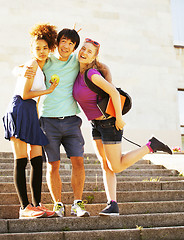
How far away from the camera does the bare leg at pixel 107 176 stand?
398 centimetres

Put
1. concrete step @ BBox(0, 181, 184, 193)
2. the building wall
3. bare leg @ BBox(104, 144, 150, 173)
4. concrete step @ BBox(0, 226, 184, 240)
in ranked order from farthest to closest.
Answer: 1. the building wall
2. concrete step @ BBox(0, 181, 184, 193)
3. bare leg @ BBox(104, 144, 150, 173)
4. concrete step @ BBox(0, 226, 184, 240)

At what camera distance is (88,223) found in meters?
3.96

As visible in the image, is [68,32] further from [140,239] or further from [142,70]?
[142,70]

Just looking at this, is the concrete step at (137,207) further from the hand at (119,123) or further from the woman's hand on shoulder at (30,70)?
the woman's hand on shoulder at (30,70)

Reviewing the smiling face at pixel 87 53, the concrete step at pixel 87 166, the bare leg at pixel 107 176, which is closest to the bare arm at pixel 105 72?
the smiling face at pixel 87 53

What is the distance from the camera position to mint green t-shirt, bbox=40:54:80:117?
13.5ft

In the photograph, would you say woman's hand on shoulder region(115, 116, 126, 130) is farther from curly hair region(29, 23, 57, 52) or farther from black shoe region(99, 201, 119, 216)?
curly hair region(29, 23, 57, 52)

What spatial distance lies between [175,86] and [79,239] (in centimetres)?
921

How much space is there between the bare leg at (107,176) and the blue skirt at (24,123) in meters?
0.57

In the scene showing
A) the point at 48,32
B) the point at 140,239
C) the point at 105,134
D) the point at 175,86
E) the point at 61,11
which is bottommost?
the point at 140,239

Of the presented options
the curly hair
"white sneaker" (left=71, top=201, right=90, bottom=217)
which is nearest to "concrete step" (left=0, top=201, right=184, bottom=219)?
"white sneaker" (left=71, top=201, right=90, bottom=217)

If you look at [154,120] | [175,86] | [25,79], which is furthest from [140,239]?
[175,86]

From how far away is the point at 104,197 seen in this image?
196 inches

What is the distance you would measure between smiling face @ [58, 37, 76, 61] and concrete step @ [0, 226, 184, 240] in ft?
5.98
